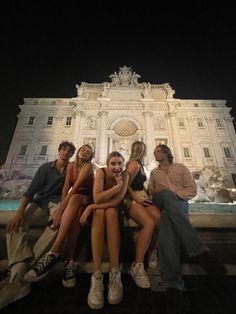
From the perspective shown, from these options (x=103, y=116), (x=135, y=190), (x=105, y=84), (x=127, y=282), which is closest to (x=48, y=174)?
(x=135, y=190)

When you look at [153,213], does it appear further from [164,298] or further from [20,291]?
[20,291]

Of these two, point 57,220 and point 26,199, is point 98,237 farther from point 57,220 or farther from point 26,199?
point 26,199

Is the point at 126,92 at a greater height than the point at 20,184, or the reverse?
the point at 126,92

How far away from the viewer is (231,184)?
21.4 meters

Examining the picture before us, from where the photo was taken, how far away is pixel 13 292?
148 centimetres

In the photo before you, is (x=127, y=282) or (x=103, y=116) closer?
(x=127, y=282)

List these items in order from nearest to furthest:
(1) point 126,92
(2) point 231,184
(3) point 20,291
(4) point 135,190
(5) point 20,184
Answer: (3) point 20,291 → (4) point 135,190 → (5) point 20,184 → (2) point 231,184 → (1) point 126,92

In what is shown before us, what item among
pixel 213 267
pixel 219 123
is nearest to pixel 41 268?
pixel 213 267

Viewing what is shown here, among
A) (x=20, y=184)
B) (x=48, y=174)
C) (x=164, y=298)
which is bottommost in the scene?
(x=164, y=298)

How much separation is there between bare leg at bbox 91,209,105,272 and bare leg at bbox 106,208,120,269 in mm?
61

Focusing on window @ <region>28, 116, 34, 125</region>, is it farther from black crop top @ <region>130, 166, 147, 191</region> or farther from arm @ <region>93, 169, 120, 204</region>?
arm @ <region>93, 169, 120, 204</region>

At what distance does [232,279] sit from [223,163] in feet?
83.3

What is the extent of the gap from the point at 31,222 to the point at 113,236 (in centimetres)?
125

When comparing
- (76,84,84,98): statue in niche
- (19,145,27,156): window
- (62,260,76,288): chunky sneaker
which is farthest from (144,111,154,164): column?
(62,260,76,288): chunky sneaker
